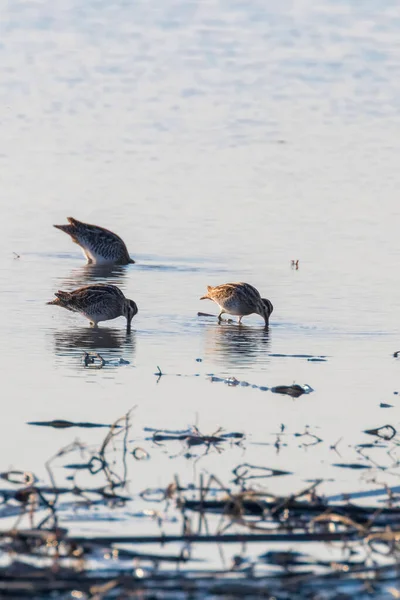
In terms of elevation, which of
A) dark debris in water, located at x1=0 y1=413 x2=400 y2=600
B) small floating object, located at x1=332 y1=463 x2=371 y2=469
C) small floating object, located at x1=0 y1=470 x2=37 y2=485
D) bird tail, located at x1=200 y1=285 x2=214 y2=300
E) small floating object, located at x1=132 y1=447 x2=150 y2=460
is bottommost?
dark debris in water, located at x1=0 y1=413 x2=400 y2=600

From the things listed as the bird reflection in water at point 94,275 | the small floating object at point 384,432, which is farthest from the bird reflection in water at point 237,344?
the small floating object at point 384,432

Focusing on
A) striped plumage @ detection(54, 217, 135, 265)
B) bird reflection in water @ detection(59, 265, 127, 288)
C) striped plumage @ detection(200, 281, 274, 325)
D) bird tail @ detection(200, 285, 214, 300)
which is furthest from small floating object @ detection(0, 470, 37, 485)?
striped plumage @ detection(54, 217, 135, 265)

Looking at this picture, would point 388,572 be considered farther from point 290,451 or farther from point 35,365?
point 35,365

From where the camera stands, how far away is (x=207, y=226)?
62.1ft

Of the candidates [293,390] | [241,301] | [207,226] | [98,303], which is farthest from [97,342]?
[207,226]

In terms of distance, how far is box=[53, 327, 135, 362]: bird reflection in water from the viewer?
492 inches

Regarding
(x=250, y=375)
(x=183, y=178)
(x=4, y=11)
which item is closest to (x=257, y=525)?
(x=250, y=375)

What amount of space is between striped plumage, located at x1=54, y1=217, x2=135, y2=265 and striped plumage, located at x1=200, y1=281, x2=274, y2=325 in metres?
2.95

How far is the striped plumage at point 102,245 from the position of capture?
17.4m

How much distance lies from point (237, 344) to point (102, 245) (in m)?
4.39

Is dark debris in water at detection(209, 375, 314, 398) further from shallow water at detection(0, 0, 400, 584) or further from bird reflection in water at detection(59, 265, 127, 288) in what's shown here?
bird reflection in water at detection(59, 265, 127, 288)

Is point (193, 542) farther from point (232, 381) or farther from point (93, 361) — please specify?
point (93, 361)

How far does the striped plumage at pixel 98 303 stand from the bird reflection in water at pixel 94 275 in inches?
68.6

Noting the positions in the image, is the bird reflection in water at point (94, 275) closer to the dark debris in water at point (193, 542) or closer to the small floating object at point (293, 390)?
the small floating object at point (293, 390)
